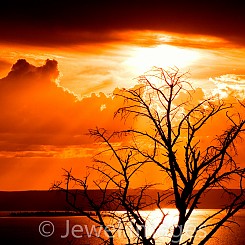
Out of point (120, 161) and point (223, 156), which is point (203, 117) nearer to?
point (223, 156)

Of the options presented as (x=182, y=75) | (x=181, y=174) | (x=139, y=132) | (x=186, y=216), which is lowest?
(x=186, y=216)

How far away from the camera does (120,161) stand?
11.1m

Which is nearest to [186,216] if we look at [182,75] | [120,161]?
[120,161]

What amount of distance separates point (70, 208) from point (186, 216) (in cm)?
216

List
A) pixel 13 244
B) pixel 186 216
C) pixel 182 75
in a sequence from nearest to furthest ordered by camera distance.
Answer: pixel 186 216, pixel 182 75, pixel 13 244

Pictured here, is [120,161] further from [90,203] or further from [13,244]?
[13,244]

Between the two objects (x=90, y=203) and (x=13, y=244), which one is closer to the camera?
(x=90, y=203)

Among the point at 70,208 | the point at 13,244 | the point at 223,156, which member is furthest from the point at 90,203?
the point at 13,244

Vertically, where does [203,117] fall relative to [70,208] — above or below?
above

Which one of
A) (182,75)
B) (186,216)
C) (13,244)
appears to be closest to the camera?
(186,216)

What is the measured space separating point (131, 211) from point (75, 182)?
1.34 metres

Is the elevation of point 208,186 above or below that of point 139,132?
below

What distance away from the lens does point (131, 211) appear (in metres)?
10.7

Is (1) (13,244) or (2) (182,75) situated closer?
(2) (182,75)
